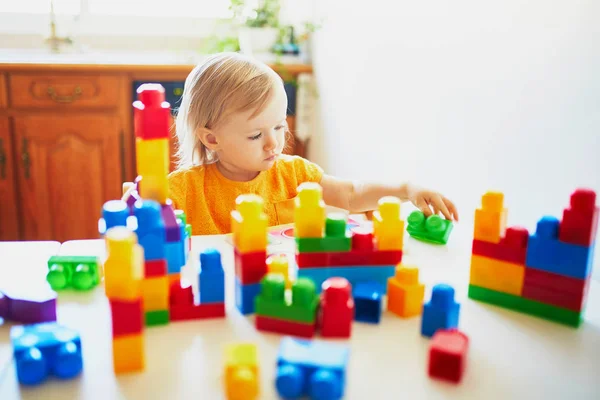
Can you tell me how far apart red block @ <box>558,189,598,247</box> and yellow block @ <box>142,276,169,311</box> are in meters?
0.48

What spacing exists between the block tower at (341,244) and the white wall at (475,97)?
18.9 inches

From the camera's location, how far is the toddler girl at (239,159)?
3.81 feet

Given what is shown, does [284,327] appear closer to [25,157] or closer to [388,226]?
[388,226]

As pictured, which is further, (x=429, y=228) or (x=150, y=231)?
(x=429, y=228)

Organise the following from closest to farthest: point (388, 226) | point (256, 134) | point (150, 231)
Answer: point (150, 231) → point (388, 226) → point (256, 134)

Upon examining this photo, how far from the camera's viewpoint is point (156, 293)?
0.67 m

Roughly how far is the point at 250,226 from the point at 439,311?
0.24 meters

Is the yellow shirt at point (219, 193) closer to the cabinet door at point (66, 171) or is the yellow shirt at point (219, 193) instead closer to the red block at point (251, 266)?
the red block at point (251, 266)

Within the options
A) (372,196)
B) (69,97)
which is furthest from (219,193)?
(69,97)

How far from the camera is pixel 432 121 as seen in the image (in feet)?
5.08

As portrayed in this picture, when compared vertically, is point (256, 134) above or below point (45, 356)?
above

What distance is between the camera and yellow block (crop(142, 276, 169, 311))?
0.66 metres

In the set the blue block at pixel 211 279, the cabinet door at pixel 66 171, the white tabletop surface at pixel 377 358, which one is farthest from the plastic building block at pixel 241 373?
the cabinet door at pixel 66 171

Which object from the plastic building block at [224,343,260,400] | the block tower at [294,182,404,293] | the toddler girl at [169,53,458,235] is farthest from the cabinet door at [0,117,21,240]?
the plastic building block at [224,343,260,400]
